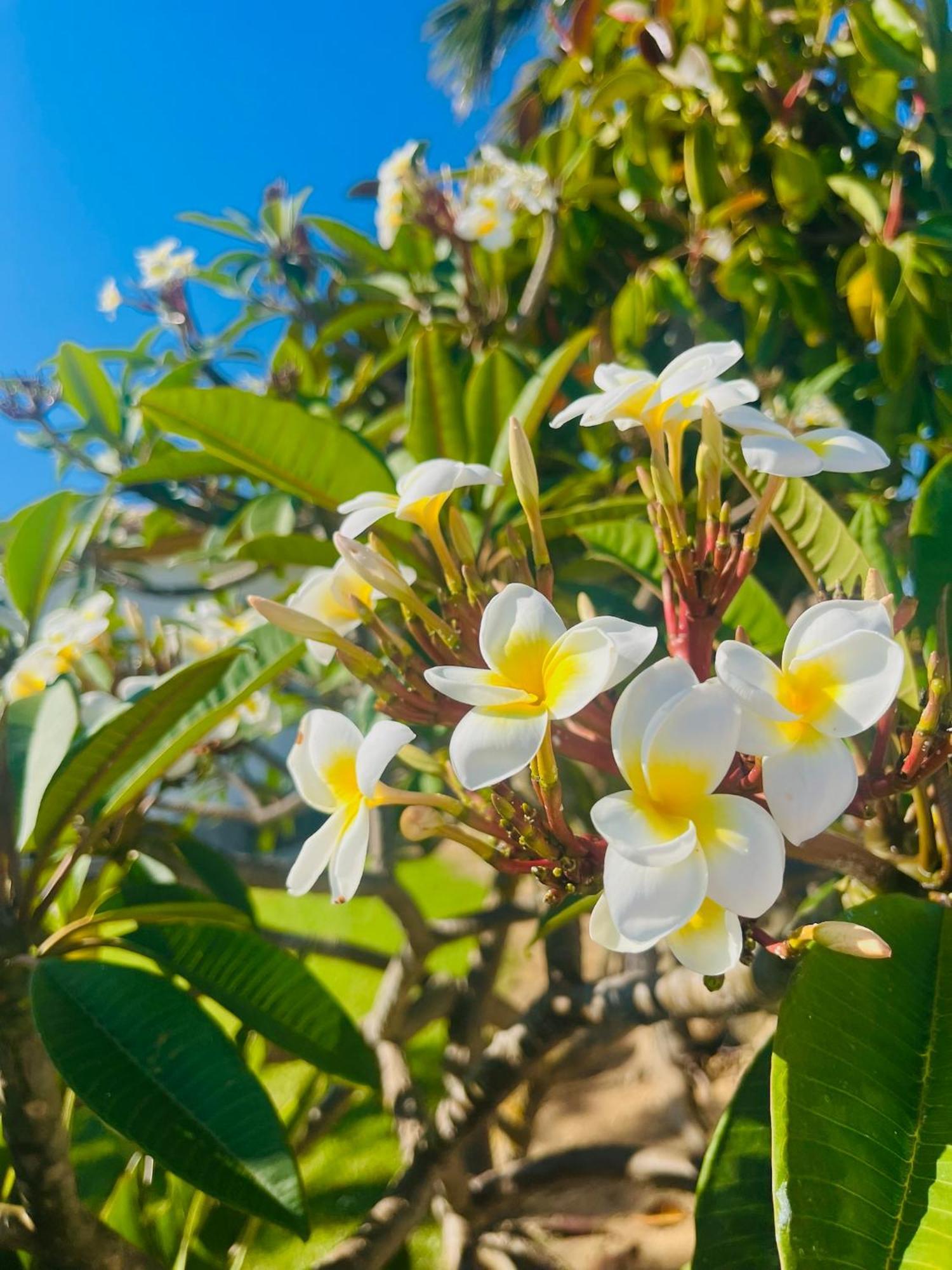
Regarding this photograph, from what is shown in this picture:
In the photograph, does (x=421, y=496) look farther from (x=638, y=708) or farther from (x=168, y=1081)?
(x=168, y=1081)

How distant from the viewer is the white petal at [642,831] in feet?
1.39

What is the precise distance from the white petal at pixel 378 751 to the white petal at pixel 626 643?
0.13 metres

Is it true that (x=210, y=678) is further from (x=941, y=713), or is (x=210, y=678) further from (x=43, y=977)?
(x=941, y=713)

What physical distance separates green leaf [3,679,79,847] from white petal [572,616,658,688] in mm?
788

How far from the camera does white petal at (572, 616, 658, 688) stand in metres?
0.47

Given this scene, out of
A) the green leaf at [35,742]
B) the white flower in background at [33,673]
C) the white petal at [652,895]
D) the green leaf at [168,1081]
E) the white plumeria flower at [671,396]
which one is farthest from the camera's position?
the white flower in background at [33,673]

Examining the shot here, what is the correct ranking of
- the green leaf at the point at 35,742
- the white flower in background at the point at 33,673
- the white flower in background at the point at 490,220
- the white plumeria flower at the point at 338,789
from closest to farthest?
the white plumeria flower at the point at 338,789
the green leaf at the point at 35,742
the white flower in background at the point at 33,673
the white flower in background at the point at 490,220

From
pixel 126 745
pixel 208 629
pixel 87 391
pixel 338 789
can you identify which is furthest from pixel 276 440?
pixel 87 391

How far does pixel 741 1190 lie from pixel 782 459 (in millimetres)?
603

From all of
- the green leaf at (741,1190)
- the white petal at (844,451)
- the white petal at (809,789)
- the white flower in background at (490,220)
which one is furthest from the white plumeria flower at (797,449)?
the white flower in background at (490,220)

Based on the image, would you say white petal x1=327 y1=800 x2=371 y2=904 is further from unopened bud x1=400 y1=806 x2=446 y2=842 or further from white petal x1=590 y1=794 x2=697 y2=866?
white petal x1=590 y1=794 x2=697 y2=866

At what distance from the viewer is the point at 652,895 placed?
420 millimetres

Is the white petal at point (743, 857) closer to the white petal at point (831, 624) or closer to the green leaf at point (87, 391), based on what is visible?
the white petal at point (831, 624)

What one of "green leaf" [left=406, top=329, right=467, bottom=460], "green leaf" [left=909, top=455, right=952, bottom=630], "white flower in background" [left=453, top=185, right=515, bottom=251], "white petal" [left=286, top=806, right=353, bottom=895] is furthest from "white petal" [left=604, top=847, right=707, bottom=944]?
"white flower in background" [left=453, top=185, right=515, bottom=251]
